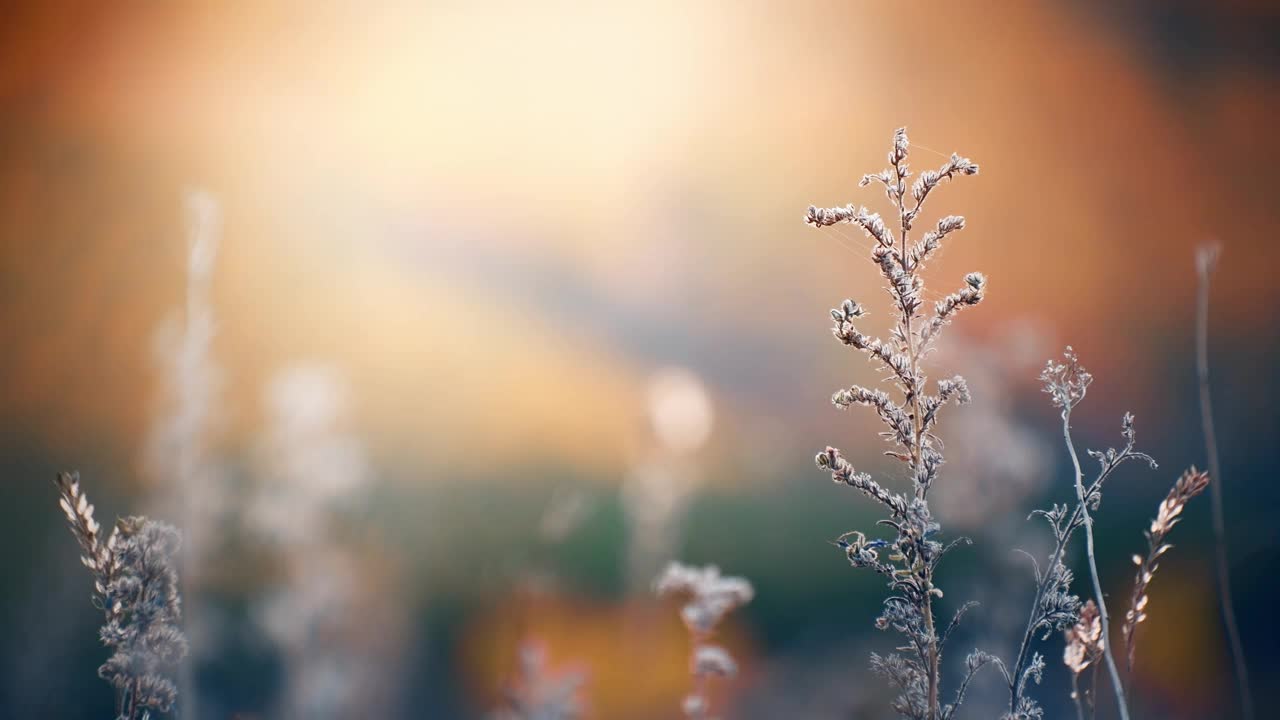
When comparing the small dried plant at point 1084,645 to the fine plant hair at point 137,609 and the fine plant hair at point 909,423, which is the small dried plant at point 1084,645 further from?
the fine plant hair at point 137,609

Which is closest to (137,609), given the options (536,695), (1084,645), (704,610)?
(536,695)

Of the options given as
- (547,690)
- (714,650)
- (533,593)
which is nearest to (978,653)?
(714,650)

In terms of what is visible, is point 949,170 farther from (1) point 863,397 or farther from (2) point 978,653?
(2) point 978,653

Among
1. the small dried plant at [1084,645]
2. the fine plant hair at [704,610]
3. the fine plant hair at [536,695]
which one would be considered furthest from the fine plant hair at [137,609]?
the small dried plant at [1084,645]

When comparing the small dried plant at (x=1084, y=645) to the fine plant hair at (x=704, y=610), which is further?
the fine plant hair at (x=704, y=610)

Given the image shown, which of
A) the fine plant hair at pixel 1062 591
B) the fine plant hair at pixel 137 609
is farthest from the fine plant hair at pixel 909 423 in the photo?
the fine plant hair at pixel 137 609

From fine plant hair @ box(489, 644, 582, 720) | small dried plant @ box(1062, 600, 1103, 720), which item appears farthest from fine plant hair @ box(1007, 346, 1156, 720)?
fine plant hair @ box(489, 644, 582, 720)

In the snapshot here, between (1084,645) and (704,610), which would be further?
(704,610)

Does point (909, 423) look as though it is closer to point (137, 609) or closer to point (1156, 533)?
point (1156, 533)
